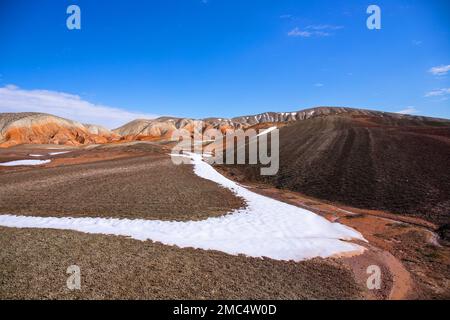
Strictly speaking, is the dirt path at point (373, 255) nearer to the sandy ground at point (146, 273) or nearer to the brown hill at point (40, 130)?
the sandy ground at point (146, 273)

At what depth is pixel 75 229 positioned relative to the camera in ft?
51.1

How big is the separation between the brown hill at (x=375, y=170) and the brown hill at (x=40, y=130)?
12595 centimetres

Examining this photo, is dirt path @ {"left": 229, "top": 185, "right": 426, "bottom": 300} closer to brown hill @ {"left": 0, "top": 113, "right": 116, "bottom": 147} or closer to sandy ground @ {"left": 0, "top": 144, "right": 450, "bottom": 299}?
sandy ground @ {"left": 0, "top": 144, "right": 450, "bottom": 299}

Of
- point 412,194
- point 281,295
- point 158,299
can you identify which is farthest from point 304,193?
point 158,299

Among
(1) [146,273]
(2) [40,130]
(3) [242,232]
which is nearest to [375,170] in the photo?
(3) [242,232]

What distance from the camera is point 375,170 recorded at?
32875mm

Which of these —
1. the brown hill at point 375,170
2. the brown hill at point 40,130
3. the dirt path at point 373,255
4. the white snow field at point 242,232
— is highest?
the brown hill at point 40,130

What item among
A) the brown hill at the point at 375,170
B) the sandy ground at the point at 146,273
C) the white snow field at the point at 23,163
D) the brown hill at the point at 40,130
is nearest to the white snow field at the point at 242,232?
the sandy ground at the point at 146,273

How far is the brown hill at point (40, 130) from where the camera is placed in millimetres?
142050

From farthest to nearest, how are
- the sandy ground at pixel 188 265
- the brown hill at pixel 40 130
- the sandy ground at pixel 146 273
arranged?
1. the brown hill at pixel 40 130
2. the sandy ground at pixel 188 265
3. the sandy ground at pixel 146 273

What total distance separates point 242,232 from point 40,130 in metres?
165

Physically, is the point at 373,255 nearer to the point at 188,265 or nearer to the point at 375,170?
the point at 188,265
